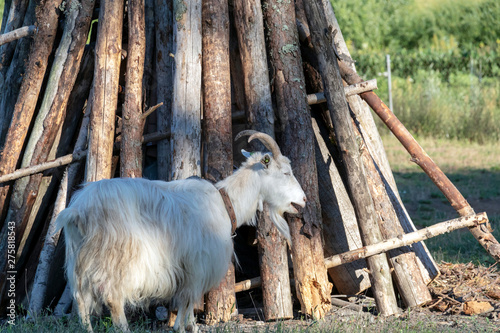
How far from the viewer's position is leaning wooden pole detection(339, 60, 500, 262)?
18.8 feet

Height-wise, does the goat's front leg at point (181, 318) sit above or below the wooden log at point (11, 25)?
below

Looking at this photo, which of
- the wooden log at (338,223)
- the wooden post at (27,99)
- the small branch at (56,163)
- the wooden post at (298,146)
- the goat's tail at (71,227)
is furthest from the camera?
the wooden log at (338,223)

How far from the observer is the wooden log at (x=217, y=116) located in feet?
17.8

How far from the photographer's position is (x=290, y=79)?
19.4 feet

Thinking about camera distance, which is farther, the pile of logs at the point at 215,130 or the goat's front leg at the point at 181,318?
the pile of logs at the point at 215,130

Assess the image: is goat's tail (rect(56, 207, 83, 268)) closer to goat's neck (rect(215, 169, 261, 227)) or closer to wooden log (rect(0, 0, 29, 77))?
goat's neck (rect(215, 169, 261, 227))

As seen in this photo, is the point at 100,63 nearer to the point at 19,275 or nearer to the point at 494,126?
the point at 19,275

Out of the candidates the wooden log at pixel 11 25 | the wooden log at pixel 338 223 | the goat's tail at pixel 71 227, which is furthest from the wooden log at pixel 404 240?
the wooden log at pixel 11 25

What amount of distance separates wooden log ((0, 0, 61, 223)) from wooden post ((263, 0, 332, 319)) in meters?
2.38

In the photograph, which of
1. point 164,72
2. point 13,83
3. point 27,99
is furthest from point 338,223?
point 13,83

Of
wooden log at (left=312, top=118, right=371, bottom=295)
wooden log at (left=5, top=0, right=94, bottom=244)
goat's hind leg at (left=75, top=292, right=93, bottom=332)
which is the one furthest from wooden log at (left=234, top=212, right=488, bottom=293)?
wooden log at (left=5, top=0, right=94, bottom=244)

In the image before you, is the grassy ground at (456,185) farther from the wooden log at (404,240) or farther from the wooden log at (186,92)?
the wooden log at (186,92)

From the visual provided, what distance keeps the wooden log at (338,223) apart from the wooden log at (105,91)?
7.34 ft

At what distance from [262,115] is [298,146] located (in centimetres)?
47
